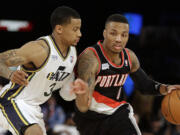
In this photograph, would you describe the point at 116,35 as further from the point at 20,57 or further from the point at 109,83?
the point at 20,57

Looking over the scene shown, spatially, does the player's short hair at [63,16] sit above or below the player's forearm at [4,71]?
above

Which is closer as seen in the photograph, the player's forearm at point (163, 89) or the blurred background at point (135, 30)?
the player's forearm at point (163, 89)

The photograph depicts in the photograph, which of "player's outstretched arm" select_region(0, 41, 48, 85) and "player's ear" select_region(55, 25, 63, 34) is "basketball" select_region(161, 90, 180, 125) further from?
"player's outstretched arm" select_region(0, 41, 48, 85)

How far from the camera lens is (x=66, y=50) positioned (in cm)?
374

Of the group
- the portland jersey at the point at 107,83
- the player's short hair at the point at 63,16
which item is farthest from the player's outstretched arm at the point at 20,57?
the portland jersey at the point at 107,83

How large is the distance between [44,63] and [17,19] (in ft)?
18.3

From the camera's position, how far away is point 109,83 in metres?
3.79

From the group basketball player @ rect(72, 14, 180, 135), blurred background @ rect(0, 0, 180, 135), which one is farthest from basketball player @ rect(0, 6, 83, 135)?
blurred background @ rect(0, 0, 180, 135)

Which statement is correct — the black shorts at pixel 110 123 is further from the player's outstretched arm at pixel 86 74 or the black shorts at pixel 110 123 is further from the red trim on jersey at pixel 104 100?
the player's outstretched arm at pixel 86 74

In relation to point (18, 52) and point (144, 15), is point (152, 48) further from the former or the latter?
point (18, 52)

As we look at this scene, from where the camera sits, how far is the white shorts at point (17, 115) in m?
3.41

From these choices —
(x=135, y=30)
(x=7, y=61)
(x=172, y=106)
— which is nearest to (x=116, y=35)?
(x=172, y=106)

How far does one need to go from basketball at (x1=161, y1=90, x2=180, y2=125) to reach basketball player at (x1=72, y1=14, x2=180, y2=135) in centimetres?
9

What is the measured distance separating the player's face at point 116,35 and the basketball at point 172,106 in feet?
2.86
